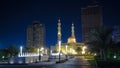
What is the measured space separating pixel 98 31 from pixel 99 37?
95 cm

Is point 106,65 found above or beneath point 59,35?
beneath

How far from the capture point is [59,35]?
546 ft

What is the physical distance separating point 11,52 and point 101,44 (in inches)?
2152

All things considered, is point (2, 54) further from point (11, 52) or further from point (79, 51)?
point (79, 51)

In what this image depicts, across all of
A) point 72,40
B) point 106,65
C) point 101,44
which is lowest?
point 106,65

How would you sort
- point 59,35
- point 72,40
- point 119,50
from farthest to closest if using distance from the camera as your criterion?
point 72,40 < point 59,35 < point 119,50

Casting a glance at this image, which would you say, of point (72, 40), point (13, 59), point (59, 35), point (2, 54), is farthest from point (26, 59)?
point (72, 40)

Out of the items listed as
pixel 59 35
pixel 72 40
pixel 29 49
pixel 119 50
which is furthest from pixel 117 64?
pixel 72 40

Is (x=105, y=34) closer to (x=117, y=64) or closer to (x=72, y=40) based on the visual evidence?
(x=117, y=64)

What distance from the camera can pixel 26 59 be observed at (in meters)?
53.8

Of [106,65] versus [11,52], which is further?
[11,52]

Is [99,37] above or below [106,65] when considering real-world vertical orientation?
above

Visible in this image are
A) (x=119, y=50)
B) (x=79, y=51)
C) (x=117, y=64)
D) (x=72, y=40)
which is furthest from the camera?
(x=72, y=40)

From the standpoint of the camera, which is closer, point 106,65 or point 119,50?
point 106,65
